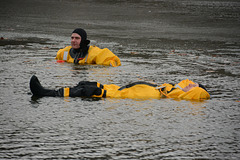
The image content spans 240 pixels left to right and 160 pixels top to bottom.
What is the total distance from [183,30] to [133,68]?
10129 mm

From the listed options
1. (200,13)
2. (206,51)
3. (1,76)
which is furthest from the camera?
(200,13)

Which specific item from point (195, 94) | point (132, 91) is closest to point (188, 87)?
point (195, 94)

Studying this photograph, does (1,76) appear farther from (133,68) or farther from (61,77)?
(133,68)

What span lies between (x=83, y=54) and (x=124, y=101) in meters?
4.29

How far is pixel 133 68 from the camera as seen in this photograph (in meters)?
10.3

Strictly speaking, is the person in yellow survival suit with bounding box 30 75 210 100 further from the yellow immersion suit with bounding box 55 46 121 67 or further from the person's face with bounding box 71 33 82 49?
the person's face with bounding box 71 33 82 49

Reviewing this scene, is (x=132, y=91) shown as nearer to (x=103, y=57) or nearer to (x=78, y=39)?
(x=103, y=57)

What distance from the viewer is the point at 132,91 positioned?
23.7ft

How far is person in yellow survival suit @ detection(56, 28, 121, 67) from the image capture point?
10.8 meters

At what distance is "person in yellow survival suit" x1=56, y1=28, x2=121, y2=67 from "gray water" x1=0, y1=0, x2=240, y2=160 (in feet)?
1.12

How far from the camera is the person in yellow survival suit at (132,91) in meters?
7.09

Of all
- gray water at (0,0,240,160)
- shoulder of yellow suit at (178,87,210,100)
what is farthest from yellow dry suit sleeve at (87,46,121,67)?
Answer: shoulder of yellow suit at (178,87,210,100)

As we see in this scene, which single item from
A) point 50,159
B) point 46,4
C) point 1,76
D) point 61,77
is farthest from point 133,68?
point 46,4

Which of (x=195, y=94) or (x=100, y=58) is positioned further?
(x=100, y=58)
